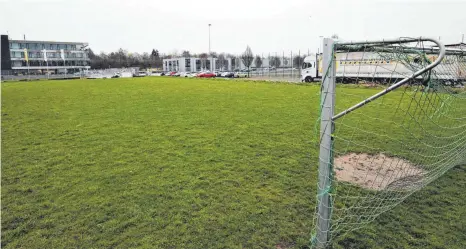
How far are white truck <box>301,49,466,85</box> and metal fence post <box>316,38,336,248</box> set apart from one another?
20 centimetres

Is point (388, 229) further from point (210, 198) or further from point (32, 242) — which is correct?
point (32, 242)

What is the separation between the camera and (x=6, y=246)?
2.94 meters

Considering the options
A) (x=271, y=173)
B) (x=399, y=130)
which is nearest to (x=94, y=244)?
(x=271, y=173)

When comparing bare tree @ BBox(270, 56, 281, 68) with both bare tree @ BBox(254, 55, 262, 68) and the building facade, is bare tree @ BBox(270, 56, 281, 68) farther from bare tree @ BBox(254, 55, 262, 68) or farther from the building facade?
the building facade

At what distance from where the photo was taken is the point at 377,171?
4.96 metres

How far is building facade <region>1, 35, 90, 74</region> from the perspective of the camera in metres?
63.8

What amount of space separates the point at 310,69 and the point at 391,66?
22705mm

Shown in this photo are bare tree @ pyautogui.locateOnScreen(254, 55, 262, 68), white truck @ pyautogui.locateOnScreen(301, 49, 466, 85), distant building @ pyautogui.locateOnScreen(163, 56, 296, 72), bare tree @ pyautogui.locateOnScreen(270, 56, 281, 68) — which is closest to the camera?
white truck @ pyautogui.locateOnScreen(301, 49, 466, 85)

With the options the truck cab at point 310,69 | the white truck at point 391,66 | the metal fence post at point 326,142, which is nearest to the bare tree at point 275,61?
the truck cab at point 310,69

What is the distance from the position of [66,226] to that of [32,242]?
13.2 inches

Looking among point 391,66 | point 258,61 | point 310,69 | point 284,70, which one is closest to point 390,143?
point 391,66

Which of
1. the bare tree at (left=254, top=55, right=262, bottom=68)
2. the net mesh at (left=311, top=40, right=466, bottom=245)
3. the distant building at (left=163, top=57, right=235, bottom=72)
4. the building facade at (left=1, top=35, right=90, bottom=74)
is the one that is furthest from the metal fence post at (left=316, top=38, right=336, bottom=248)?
the distant building at (left=163, top=57, right=235, bottom=72)

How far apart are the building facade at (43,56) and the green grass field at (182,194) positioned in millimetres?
66313

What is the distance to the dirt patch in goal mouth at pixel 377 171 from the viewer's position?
4.40 metres
